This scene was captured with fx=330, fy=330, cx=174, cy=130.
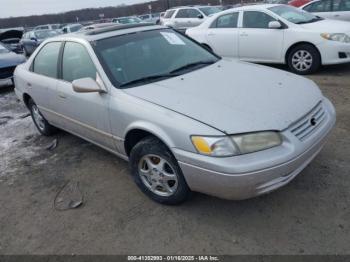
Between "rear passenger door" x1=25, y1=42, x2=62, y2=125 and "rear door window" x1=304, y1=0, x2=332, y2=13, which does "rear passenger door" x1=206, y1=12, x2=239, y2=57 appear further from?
"rear passenger door" x1=25, y1=42, x2=62, y2=125

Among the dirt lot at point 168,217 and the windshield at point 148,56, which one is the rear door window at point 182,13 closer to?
the windshield at point 148,56

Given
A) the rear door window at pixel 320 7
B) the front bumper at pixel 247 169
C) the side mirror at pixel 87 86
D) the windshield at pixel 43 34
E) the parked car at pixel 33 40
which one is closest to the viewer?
the front bumper at pixel 247 169

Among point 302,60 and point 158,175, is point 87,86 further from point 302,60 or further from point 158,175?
point 302,60

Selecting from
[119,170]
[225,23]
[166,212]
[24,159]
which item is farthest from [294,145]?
[225,23]

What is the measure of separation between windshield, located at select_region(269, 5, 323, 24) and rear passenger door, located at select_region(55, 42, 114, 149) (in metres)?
4.90

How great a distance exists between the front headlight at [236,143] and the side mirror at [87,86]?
1.25 m

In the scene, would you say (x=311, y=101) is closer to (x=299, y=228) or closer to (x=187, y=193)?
(x=299, y=228)

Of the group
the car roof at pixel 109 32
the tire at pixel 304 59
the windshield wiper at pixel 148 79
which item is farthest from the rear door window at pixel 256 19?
the windshield wiper at pixel 148 79

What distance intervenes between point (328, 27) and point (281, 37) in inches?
35.1

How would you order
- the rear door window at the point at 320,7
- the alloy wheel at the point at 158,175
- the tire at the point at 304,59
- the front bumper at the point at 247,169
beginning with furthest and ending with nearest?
1. the rear door window at the point at 320,7
2. the tire at the point at 304,59
3. the alloy wheel at the point at 158,175
4. the front bumper at the point at 247,169

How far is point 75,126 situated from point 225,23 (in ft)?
16.7

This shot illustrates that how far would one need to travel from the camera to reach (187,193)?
289cm

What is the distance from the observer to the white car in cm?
636

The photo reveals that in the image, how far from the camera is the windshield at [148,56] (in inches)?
131
